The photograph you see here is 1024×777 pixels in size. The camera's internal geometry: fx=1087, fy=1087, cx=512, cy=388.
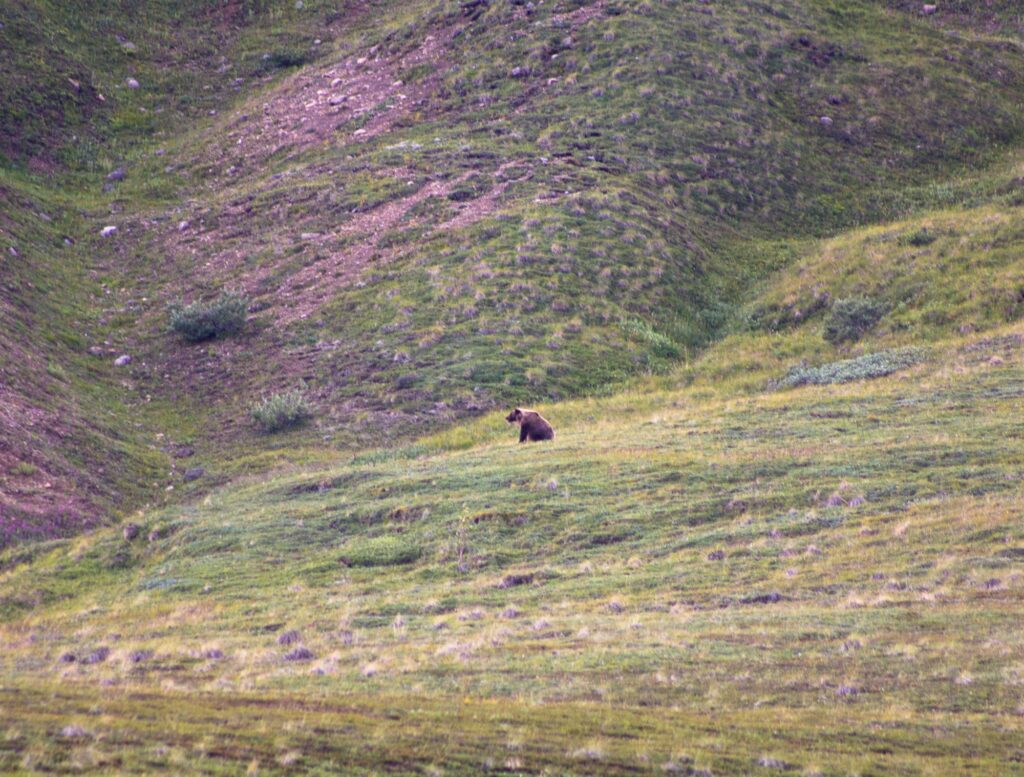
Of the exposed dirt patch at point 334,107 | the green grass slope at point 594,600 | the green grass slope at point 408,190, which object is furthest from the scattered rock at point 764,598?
the exposed dirt patch at point 334,107

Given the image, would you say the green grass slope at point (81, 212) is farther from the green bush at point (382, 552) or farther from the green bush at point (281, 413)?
the green bush at point (382, 552)

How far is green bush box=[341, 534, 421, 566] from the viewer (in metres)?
18.5

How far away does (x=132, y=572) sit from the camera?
1988cm

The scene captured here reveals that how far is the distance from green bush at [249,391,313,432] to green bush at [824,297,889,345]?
1511 centimetres

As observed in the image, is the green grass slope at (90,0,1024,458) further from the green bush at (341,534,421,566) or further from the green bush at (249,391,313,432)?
the green bush at (341,534,421,566)

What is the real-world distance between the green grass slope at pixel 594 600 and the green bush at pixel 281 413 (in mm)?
2963

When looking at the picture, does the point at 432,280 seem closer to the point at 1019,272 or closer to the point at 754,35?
the point at 1019,272

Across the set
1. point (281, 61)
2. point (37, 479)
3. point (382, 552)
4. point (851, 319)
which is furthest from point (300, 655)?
point (281, 61)

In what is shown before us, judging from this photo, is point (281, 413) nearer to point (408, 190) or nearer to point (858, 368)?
point (408, 190)

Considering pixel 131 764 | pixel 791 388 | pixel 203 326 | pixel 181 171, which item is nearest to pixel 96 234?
pixel 181 171

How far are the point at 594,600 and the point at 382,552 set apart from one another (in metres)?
4.62

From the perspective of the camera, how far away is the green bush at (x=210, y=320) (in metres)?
33.2

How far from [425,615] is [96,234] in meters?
30.8

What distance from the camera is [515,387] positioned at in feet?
97.9
